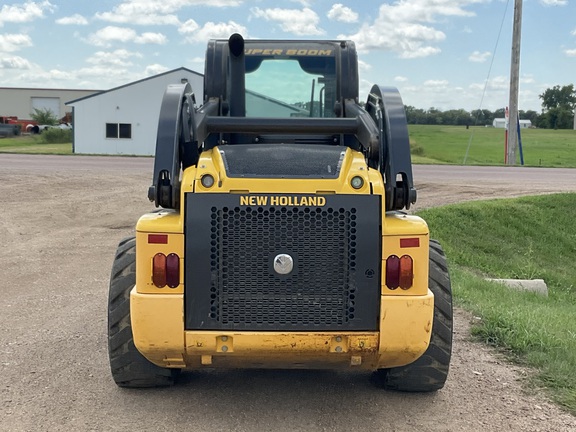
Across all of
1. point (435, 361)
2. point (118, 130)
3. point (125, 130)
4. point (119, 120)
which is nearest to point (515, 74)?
point (125, 130)

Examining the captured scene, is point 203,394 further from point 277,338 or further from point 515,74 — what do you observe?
point 515,74

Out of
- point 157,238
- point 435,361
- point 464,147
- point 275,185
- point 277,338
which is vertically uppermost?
point 464,147

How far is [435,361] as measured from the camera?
4898 millimetres

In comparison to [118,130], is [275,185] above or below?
below

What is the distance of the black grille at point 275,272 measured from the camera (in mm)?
4336

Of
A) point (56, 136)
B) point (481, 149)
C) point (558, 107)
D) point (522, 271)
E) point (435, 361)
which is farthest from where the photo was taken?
point (558, 107)

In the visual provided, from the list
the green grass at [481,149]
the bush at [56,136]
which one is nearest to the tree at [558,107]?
the green grass at [481,149]

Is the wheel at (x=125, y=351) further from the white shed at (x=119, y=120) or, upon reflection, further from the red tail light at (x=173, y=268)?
the white shed at (x=119, y=120)

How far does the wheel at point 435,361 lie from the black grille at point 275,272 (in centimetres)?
72

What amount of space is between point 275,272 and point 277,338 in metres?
0.39

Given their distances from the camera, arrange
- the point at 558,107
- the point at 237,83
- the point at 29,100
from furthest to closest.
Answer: the point at 558,107
the point at 29,100
the point at 237,83

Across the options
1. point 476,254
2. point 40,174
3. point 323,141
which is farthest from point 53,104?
point 323,141

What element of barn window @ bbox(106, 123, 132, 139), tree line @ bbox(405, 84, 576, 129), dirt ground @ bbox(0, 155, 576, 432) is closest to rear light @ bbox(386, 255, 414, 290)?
dirt ground @ bbox(0, 155, 576, 432)

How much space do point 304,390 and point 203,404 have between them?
733 mm
